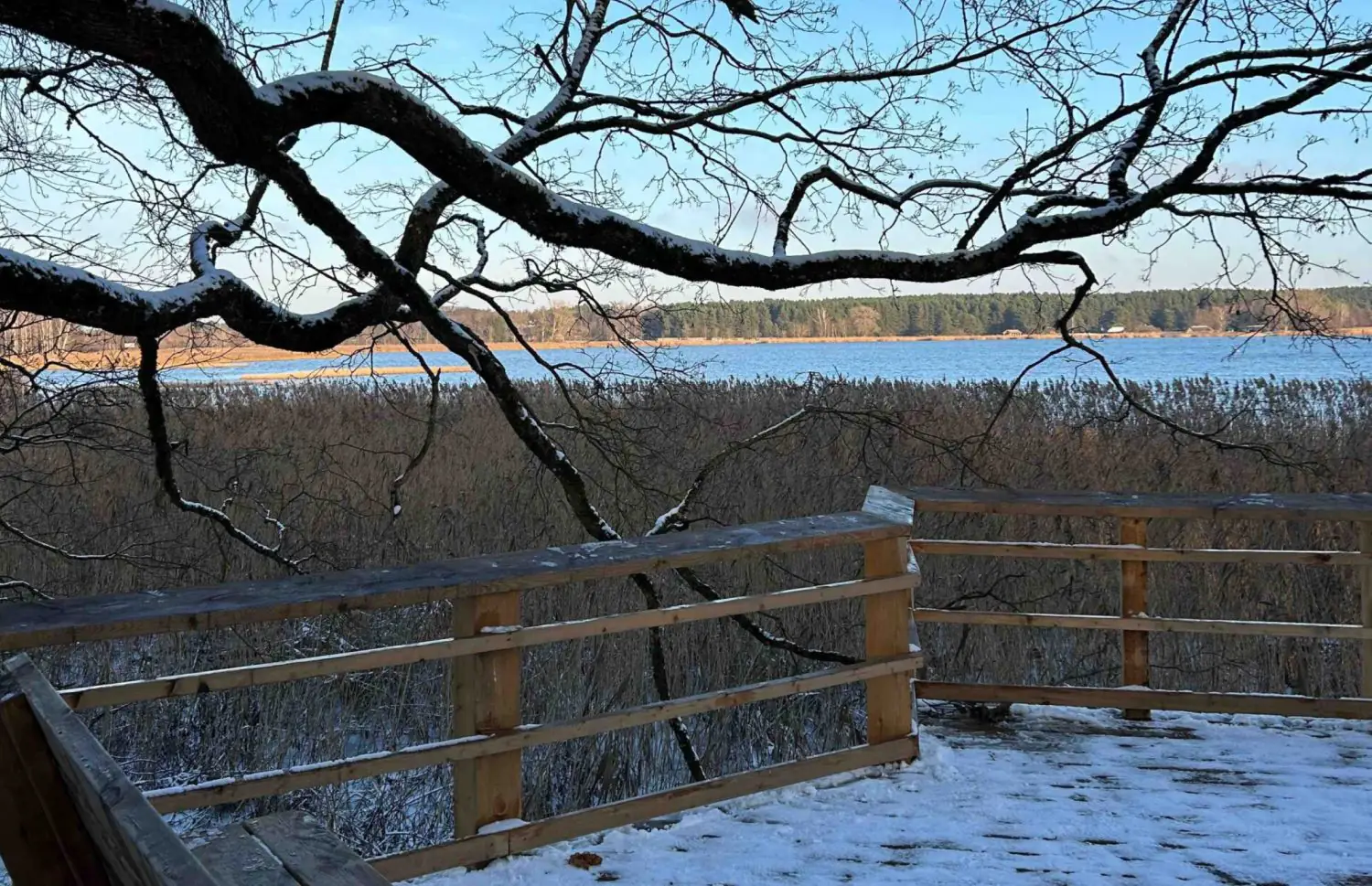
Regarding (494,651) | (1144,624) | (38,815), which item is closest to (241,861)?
(38,815)

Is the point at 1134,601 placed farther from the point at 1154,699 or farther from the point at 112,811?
the point at 112,811

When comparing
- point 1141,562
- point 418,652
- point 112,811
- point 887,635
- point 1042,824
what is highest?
point 112,811

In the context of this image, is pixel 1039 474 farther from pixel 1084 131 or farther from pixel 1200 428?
pixel 1084 131

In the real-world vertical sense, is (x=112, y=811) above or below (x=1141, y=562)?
above

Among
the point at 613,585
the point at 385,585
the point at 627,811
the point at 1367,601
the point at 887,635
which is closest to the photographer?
the point at 385,585

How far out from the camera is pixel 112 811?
1.10 m

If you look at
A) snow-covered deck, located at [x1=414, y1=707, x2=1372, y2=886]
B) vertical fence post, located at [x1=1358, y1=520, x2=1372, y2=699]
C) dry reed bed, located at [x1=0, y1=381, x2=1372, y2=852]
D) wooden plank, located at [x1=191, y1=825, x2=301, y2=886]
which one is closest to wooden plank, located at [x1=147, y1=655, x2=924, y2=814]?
snow-covered deck, located at [x1=414, y1=707, x2=1372, y2=886]

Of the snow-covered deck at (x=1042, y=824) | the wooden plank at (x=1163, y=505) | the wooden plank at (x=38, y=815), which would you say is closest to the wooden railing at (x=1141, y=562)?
the wooden plank at (x=1163, y=505)

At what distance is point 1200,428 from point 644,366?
8.67 m

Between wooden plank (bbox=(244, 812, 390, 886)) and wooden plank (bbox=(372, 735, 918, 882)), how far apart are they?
123 cm

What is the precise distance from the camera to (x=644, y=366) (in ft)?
19.7

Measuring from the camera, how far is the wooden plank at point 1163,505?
167 inches

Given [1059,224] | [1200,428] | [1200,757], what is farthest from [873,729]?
[1200,428]

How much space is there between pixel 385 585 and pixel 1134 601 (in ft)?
10.3
